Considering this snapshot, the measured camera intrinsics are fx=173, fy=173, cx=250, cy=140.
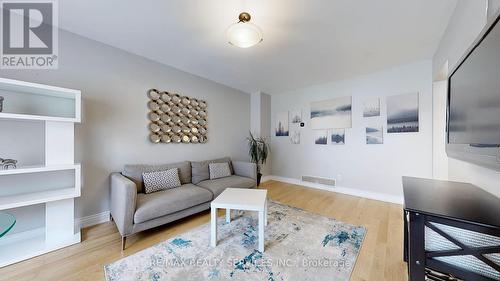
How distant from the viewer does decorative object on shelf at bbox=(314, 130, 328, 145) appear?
3.75 meters

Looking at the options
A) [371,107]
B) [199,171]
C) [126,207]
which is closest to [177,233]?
[126,207]

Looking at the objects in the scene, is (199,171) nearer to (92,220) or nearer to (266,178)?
(92,220)

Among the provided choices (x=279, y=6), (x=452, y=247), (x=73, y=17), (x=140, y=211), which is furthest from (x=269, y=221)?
(x=73, y=17)

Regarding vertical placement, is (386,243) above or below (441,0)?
below

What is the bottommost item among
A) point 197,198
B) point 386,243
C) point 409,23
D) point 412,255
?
point 386,243

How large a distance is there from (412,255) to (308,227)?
1387mm

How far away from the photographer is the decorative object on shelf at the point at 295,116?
4.18m

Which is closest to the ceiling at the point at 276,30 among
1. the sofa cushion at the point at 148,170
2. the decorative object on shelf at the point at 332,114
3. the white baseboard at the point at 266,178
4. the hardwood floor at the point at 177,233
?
the decorative object on shelf at the point at 332,114

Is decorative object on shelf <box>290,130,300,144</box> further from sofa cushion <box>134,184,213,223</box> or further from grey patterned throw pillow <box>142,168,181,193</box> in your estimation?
grey patterned throw pillow <box>142,168,181,193</box>

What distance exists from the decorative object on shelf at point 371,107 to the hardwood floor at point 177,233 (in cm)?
156

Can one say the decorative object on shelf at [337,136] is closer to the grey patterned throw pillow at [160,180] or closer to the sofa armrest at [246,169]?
the sofa armrest at [246,169]

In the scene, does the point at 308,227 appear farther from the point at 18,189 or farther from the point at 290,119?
the point at 18,189

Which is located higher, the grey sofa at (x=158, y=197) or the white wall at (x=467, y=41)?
the white wall at (x=467, y=41)

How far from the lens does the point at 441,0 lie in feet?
5.13
